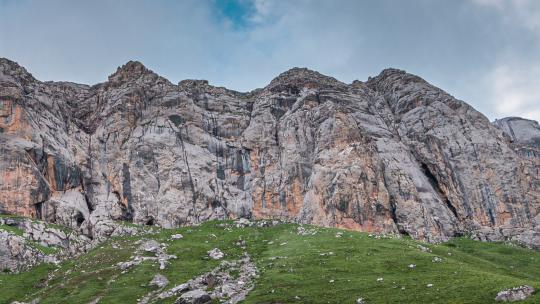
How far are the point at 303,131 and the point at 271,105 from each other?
19429mm

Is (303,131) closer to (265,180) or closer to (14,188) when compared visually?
(265,180)

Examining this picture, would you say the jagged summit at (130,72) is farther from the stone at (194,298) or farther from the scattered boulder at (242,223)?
the stone at (194,298)

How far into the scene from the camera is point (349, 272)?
242 feet

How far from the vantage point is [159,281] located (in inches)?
3017

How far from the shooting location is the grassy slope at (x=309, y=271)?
60.8 meters

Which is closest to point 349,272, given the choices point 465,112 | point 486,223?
point 486,223

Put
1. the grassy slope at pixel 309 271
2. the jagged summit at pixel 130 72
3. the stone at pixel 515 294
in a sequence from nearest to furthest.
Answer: the stone at pixel 515 294
the grassy slope at pixel 309 271
the jagged summit at pixel 130 72

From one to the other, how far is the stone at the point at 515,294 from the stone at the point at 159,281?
48921mm

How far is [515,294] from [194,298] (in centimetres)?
4018

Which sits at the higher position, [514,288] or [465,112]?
[465,112]

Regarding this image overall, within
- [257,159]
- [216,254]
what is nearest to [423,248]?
[216,254]

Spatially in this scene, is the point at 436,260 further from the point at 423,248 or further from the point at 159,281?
the point at 159,281

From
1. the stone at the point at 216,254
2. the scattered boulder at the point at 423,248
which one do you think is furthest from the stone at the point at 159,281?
the scattered boulder at the point at 423,248

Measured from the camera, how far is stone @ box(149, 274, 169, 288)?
2958 inches
